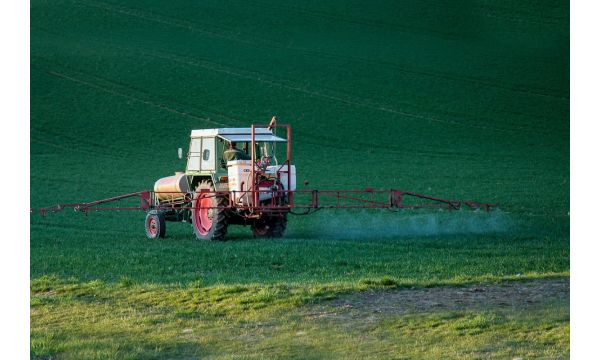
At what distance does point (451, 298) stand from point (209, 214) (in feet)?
27.7

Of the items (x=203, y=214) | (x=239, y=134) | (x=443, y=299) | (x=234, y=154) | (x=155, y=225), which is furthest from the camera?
(x=155, y=225)

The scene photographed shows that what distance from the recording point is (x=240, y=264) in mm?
16250

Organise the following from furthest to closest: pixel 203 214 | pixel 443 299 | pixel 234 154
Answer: pixel 203 214 → pixel 234 154 → pixel 443 299

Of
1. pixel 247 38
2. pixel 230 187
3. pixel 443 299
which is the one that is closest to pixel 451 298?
pixel 443 299

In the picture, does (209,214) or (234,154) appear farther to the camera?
(209,214)

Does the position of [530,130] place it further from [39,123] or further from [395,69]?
[39,123]

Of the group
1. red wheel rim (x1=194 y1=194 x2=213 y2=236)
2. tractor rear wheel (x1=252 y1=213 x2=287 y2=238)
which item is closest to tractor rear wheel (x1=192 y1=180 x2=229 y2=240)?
red wheel rim (x1=194 y1=194 x2=213 y2=236)

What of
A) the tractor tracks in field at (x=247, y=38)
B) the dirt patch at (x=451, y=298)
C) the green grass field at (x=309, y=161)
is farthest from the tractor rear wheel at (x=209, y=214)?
the tractor tracks in field at (x=247, y=38)

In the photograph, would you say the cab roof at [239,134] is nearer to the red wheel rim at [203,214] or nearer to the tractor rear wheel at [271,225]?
the red wheel rim at [203,214]

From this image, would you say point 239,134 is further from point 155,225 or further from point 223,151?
point 155,225

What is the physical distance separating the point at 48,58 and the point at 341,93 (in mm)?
12971

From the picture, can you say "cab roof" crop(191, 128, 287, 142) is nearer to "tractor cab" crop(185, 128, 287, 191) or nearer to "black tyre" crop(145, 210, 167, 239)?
"tractor cab" crop(185, 128, 287, 191)

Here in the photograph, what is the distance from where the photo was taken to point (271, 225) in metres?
20.1

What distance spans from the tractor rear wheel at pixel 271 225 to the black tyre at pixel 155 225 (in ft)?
5.97
